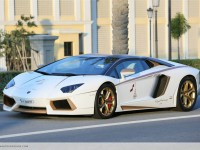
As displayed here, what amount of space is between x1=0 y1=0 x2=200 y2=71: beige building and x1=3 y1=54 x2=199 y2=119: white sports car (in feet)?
126

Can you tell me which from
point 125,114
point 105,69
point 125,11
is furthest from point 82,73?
point 125,11

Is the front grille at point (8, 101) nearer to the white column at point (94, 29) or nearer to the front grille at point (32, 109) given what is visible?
the front grille at point (32, 109)

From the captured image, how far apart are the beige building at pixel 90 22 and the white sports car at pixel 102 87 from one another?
38.5 m

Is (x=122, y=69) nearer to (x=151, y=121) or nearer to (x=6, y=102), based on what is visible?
(x=151, y=121)

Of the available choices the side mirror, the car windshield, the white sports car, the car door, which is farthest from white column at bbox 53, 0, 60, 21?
the side mirror

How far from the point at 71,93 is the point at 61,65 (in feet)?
4.72

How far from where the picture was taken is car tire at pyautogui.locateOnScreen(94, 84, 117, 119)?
469 inches

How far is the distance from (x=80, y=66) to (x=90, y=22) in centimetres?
4205

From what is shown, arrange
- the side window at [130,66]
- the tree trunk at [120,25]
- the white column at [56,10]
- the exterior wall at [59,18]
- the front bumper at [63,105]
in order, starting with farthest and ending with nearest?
the white column at [56,10] → the exterior wall at [59,18] → the tree trunk at [120,25] → the side window at [130,66] → the front bumper at [63,105]

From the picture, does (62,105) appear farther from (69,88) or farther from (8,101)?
(8,101)

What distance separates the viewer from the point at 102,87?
11977mm

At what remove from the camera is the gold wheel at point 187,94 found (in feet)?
44.2

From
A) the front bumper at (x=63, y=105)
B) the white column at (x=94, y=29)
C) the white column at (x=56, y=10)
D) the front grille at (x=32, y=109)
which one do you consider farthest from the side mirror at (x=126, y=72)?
the white column at (x=94, y=29)

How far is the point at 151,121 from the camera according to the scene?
38.4 ft
